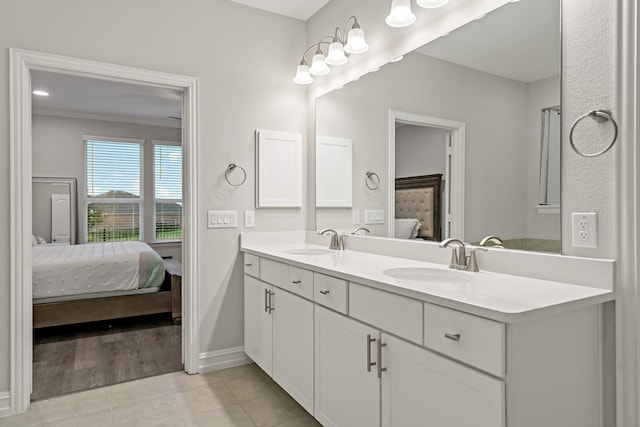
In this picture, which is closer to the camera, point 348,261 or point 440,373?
point 440,373

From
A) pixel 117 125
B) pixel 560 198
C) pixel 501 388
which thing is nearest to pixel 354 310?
pixel 501 388

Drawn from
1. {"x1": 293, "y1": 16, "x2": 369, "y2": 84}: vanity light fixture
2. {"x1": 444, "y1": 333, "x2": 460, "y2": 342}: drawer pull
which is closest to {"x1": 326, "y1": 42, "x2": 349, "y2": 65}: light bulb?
{"x1": 293, "y1": 16, "x2": 369, "y2": 84}: vanity light fixture

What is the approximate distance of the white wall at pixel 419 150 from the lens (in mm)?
2041

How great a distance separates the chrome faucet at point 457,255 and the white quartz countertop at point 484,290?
40mm

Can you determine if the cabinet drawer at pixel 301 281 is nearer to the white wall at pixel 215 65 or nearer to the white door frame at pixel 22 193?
the white wall at pixel 215 65

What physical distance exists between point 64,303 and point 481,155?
3692mm

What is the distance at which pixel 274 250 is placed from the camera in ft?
8.49

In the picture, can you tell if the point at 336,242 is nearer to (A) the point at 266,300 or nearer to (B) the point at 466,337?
(A) the point at 266,300

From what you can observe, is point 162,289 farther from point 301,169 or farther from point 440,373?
point 440,373

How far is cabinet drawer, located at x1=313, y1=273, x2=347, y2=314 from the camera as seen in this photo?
5.70 ft

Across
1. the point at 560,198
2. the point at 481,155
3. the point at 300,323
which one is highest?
the point at 481,155

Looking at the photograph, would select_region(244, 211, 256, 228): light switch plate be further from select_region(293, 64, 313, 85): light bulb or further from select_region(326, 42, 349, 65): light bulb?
select_region(326, 42, 349, 65): light bulb

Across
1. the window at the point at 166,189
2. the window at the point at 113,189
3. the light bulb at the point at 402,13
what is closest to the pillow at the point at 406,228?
the light bulb at the point at 402,13

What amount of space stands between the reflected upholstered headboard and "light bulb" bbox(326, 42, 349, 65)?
85cm
